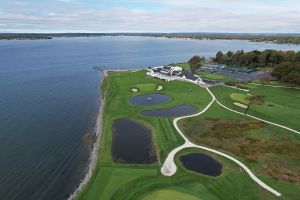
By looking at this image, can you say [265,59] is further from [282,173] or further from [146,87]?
[282,173]

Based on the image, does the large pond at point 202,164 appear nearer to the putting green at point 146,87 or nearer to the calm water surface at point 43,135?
the calm water surface at point 43,135

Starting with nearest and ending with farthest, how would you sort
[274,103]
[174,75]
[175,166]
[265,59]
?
[175,166] → [274,103] → [174,75] → [265,59]

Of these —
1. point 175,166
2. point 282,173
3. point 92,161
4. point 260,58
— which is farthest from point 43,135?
point 260,58

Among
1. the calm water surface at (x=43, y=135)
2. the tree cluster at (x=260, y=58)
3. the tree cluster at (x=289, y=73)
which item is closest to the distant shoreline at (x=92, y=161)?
the calm water surface at (x=43, y=135)

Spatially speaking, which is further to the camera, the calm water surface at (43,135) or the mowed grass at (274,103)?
the mowed grass at (274,103)

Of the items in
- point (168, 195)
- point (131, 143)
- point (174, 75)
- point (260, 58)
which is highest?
point (260, 58)

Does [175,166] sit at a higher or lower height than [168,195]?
lower
